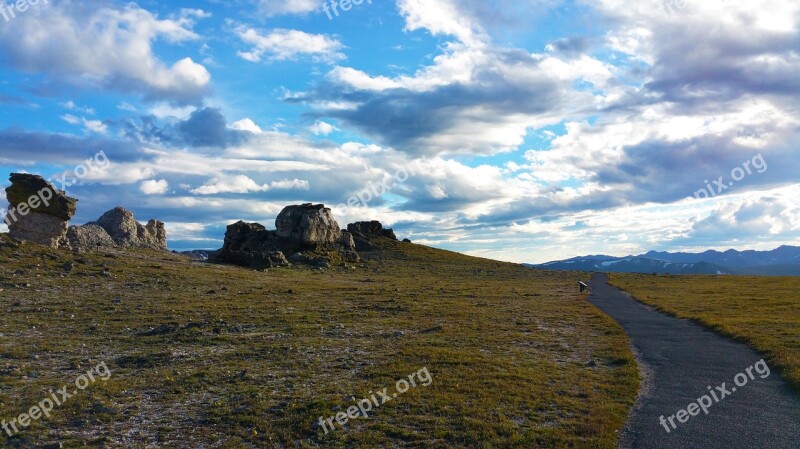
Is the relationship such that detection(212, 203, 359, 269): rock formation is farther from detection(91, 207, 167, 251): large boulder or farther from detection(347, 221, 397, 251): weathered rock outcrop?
detection(347, 221, 397, 251): weathered rock outcrop

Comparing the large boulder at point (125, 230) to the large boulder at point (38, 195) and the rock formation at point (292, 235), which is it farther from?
the large boulder at point (38, 195)

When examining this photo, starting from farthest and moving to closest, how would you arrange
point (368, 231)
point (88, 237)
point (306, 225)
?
point (368, 231) → point (306, 225) → point (88, 237)

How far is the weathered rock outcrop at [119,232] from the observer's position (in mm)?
78625

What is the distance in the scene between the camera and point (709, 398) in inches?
747

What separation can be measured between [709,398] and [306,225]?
92070 mm

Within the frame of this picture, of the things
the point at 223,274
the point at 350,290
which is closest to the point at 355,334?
the point at 350,290

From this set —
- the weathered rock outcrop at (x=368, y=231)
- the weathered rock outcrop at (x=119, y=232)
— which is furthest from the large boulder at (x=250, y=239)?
the weathered rock outcrop at (x=368, y=231)

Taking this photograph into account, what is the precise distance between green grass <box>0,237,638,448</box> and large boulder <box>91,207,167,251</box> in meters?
46.1

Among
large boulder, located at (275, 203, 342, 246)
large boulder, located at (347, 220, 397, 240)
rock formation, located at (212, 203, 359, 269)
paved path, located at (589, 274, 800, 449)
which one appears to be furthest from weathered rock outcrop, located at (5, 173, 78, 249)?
large boulder, located at (347, 220, 397, 240)

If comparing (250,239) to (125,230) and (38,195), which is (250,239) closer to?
(125,230)

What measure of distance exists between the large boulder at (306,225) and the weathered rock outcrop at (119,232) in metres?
24.3

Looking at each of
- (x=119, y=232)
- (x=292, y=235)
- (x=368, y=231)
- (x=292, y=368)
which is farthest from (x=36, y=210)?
(x=368, y=231)

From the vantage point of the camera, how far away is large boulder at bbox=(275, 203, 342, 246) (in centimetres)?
10500

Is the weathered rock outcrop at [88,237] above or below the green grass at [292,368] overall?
above
